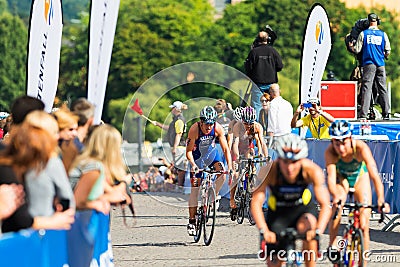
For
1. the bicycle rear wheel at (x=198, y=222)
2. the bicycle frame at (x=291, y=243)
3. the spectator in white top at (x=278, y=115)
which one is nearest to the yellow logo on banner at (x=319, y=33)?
the spectator in white top at (x=278, y=115)

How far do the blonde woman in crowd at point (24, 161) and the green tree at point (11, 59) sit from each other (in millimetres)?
99229

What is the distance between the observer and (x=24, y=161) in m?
7.54

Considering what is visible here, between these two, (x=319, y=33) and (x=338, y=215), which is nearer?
(x=338, y=215)

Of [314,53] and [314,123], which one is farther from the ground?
[314,53]

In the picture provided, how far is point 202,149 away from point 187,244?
4.26 ft

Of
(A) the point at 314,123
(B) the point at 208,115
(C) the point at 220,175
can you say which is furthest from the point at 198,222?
(A) the point at 314,123

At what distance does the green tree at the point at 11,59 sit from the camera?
354 ft

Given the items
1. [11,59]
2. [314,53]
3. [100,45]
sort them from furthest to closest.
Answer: [11,59] → [314,53] → [100,45]

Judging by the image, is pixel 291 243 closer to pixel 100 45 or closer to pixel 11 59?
pixel 100 45

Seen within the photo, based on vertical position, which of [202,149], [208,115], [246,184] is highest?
[208,115]

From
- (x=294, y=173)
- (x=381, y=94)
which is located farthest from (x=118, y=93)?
(x=294, y=173)

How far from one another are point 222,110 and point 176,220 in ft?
7.87

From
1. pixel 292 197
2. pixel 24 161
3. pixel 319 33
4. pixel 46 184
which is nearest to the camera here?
pixel 24 161

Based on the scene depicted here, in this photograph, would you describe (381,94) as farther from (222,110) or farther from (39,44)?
(39,44)
